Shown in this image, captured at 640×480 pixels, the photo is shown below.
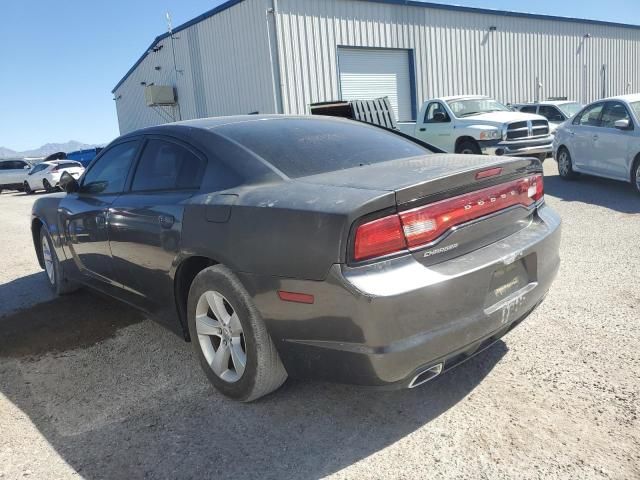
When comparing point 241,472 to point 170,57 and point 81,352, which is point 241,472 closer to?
point 81,352

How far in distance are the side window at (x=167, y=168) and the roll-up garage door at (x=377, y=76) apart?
15477mm

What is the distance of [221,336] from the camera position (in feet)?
9.41

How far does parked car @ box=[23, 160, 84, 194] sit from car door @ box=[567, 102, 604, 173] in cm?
1894

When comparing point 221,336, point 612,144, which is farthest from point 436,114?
point 221,336

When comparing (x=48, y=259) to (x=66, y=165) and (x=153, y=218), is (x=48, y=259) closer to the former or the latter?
(x=153, y=218)

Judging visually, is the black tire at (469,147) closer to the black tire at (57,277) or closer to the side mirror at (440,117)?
the side mirror at (440,117)

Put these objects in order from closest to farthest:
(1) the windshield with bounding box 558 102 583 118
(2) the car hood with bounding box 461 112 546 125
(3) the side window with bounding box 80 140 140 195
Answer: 1. (3) the side window with bounding box 80 140 140 195
2. (2) the car hood with bounding box 461 112 546 125
3. (1) the windshield with bounding box 558 102 583 118

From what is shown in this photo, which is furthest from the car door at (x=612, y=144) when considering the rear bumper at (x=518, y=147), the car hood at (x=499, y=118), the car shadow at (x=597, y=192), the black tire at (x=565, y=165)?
the car hood at (x=499, y=118)

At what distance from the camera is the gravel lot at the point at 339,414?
7.56ft

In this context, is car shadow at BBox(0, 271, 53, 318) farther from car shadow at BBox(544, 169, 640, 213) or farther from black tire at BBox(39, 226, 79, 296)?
car shadow at BBox(544, 169, 640, 213)

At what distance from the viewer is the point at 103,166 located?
4293 mm

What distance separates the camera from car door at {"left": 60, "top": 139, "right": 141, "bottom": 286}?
3.85 metres

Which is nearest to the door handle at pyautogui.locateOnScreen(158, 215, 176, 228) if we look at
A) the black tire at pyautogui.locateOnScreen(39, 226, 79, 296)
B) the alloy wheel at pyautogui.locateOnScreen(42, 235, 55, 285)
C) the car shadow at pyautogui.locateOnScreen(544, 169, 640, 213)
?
the black tire at pyautogui.locateOnScreen(39, 226, 79, 296)

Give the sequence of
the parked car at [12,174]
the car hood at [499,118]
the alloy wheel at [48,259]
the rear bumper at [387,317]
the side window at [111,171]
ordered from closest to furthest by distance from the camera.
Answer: the rear bumper at [387,317], the side window at [111,171], the alloy wheel at [48,259], the car hood at [499,118], the parked car at [12,174]
